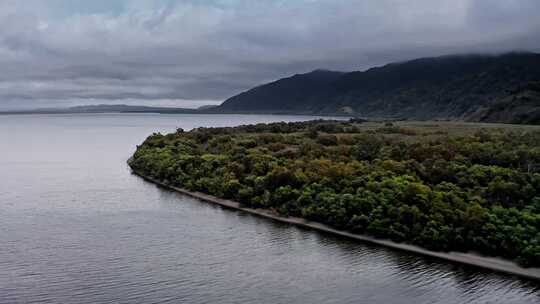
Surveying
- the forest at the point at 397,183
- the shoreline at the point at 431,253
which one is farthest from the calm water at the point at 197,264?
the forest at the point at 397,183

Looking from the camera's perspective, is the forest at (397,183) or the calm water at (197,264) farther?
the forest at (397,183)

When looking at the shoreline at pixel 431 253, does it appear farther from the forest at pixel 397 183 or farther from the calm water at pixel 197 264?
the calm water at pixel 197 264

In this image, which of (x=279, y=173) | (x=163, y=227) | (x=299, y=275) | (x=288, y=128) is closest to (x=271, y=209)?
(x=279, y=173)

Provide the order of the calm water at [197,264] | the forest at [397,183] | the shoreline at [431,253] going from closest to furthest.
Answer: the calm water at [197,264], the shoreline at [431,253], the forest at [397,183]

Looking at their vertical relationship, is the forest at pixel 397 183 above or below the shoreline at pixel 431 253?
above

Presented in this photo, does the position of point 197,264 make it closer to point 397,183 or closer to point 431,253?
point 431,253

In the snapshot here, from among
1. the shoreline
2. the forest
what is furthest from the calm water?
the forest

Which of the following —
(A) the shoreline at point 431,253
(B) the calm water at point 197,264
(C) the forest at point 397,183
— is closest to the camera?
(B) the calm water at point 197,264

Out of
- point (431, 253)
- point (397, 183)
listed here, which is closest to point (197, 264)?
point (431, 253)
